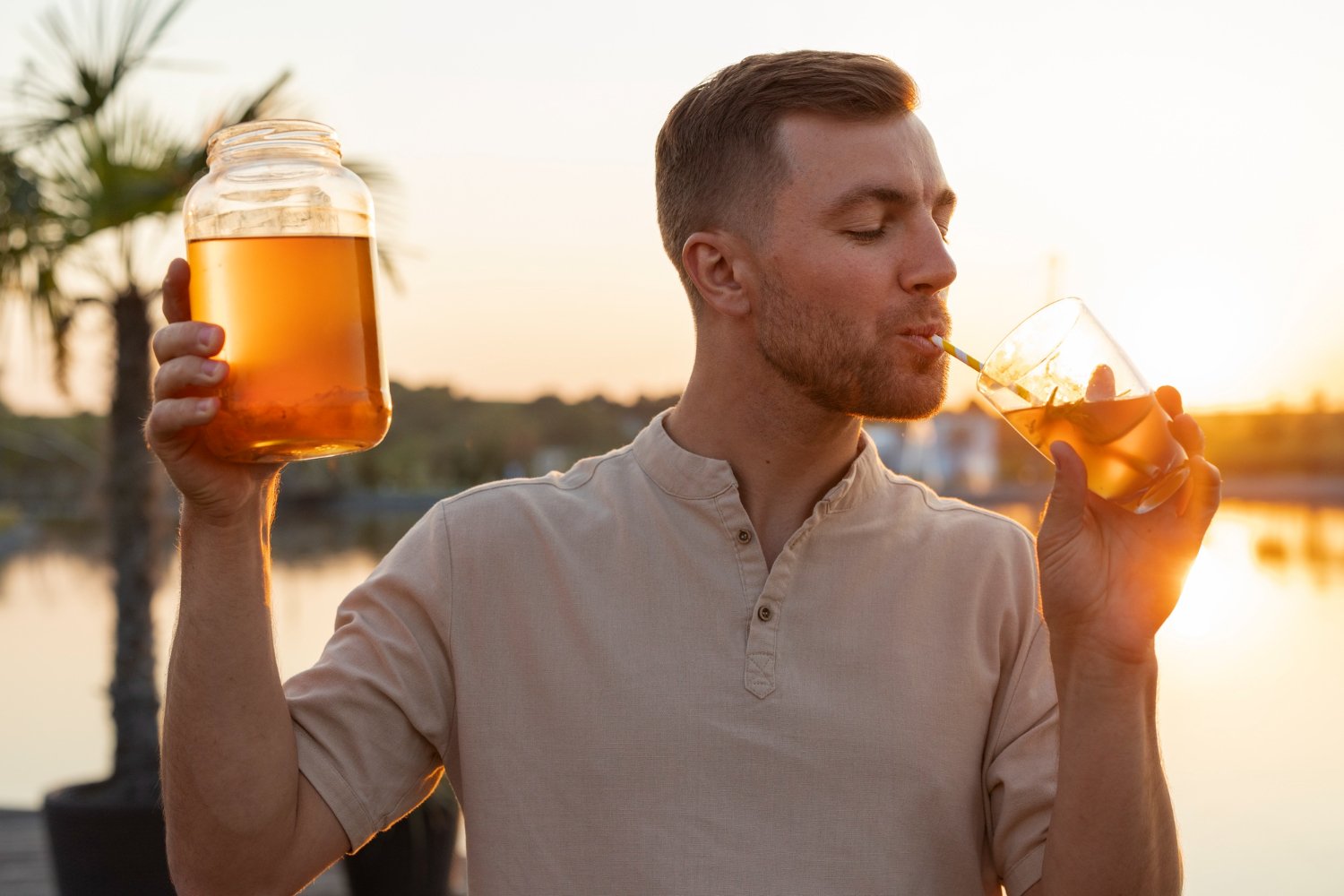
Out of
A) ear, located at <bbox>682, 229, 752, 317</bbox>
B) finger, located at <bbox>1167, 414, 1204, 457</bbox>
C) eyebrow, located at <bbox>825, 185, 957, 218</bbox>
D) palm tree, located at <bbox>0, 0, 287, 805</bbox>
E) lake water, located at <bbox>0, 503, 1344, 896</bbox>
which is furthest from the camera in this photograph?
lake water, located at <bbox>0, 503, 1344, 896</bbox>

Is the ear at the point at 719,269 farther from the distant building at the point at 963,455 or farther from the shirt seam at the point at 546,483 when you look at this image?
the distant building at the point at 963,455

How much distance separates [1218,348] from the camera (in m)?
2.00

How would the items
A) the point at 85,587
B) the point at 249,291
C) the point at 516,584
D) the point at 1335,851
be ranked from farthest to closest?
the point at 85,587 → the point at 1335,851 → the point at 516,584 → the point at 249,291

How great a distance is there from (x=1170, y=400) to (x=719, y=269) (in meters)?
0.64

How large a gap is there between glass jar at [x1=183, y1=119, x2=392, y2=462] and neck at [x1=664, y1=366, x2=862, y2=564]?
0.55m

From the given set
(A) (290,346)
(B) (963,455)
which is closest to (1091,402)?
(A) (290,346)

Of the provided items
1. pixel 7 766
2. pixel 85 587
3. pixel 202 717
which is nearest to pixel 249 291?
pixel 202 717

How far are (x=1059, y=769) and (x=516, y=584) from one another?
2.21ft

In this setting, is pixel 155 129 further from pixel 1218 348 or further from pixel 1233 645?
pixel 1233 645

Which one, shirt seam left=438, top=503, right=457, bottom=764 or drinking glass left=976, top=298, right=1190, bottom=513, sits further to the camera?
shirt seam left=438, top=503, right=457, bottom=764

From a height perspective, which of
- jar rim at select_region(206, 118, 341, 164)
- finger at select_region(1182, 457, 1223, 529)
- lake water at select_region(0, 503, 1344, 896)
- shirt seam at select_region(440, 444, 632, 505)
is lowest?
lake water at select_region(0, 503, 1344, 896)

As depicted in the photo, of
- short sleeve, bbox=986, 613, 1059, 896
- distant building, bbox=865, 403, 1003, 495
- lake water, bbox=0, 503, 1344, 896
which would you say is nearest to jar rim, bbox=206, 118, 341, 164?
lake water, bbox=0, 503, 1344, 896

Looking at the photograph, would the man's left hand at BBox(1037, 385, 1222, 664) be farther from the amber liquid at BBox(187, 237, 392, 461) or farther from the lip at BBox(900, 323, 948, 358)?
the amber liquid at BBox(187, 237, 392, 461)

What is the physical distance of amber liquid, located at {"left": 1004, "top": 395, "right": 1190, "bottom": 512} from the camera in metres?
1.32
